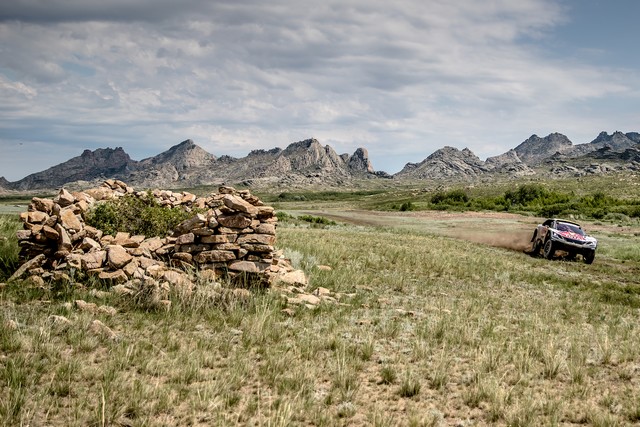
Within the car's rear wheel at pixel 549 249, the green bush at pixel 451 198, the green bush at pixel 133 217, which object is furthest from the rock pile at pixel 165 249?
the green bush at pixel 451 198

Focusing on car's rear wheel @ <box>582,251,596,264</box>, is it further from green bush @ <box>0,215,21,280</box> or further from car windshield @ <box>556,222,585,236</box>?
green bush @ <box>0,215,21,280</box>

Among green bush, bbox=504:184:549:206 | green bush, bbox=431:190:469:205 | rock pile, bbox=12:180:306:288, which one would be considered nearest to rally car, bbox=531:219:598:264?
rock pile, bbox=12:180:306:288

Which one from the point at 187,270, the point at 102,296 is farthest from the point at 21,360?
the point at 187,270

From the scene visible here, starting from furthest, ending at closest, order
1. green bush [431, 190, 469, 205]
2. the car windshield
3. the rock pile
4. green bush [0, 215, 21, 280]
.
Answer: green bush [431, 190, 469, 205] < the car windshield < green bush [0, 215, 21, 280] < the rock pile

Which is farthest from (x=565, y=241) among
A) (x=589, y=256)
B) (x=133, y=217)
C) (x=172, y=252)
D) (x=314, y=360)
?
(x=133, y=217)

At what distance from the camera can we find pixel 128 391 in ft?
17.8

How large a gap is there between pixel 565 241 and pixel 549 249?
0.98m

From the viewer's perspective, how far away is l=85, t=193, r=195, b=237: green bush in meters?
14.4

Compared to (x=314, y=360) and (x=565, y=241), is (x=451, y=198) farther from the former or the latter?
(x=314, y=360)

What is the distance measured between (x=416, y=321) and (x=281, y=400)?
15.5 feet

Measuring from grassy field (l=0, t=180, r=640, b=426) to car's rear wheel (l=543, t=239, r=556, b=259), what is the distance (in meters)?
10.7

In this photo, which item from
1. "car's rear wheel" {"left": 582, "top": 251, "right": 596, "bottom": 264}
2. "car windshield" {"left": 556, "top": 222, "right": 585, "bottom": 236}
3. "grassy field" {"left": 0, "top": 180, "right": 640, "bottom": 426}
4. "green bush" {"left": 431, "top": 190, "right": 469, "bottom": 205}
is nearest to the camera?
"grassy field" {"left": 0, "top": 180, "right": 640, "bottom": 426}

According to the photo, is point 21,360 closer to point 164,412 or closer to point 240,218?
point 164,412

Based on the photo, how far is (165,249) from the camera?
1191 centimetres
